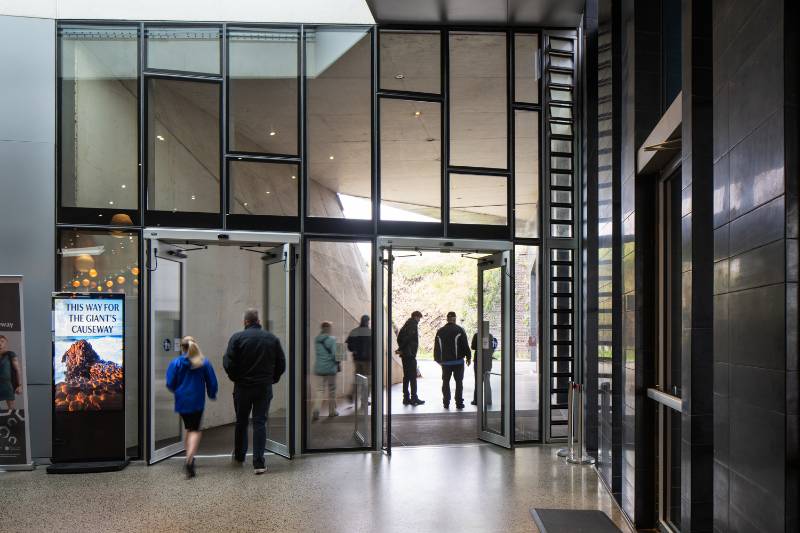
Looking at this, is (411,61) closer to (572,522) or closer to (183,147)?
(183,147)

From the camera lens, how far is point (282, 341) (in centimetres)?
848

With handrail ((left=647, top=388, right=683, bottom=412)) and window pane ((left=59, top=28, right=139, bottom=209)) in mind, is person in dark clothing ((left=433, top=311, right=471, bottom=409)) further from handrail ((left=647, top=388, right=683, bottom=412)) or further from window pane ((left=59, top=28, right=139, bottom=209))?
handrail ((left=647, top=388, right=683, bottom=412))

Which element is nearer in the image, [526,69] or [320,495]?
[320,495]

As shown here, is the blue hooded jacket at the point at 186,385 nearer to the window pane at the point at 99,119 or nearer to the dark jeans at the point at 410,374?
the window pane at the point at 99,119

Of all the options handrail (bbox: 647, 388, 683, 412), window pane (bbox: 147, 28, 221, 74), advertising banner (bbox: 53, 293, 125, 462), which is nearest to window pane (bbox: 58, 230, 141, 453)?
advertising banner (bbox: 53, 293, 125, 462)

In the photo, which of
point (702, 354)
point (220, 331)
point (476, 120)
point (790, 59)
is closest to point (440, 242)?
point (476, 120)

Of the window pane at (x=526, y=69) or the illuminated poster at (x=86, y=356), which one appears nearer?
the illuminated poster at (x=86, y=356)

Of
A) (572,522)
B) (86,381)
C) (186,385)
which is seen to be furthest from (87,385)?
(572,522)

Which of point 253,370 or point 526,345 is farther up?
point 526,345

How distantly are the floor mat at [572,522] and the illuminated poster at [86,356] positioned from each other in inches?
187

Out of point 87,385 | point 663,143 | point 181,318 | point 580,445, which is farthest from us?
point 181,318

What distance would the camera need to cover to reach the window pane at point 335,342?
8516 millimetres

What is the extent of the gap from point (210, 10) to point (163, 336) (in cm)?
393

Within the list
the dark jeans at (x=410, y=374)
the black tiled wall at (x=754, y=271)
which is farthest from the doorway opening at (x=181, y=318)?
the black tiled wall at (x=754, y=271)
